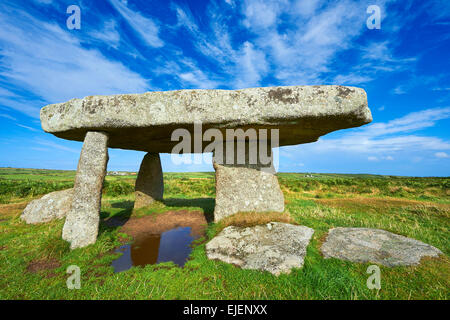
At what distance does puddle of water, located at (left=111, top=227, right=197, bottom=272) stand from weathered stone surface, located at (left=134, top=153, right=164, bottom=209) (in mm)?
3556

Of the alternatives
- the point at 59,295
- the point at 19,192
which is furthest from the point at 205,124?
the point at 19,192

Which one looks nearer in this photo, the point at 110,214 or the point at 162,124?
the point at 162,124

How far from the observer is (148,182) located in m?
9.12

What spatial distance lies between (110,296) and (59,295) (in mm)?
790

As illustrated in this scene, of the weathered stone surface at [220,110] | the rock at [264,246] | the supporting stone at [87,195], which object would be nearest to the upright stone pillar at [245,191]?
the rock at [264,246]

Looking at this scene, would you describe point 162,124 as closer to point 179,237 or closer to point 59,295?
point 179,237

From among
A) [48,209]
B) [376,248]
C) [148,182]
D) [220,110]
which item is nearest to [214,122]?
[220,110]

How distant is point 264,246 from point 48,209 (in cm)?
787

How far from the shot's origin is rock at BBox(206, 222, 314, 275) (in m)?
3.43

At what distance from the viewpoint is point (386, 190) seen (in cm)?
1519

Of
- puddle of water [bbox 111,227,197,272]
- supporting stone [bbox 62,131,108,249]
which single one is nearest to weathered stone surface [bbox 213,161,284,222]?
puddle of water [bbox 111,227,197,272]

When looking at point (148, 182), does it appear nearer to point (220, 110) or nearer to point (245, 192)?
point (245, 192)

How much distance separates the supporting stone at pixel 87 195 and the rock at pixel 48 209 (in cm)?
339

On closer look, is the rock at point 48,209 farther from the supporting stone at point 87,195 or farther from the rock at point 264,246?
the rock at point 264,246
